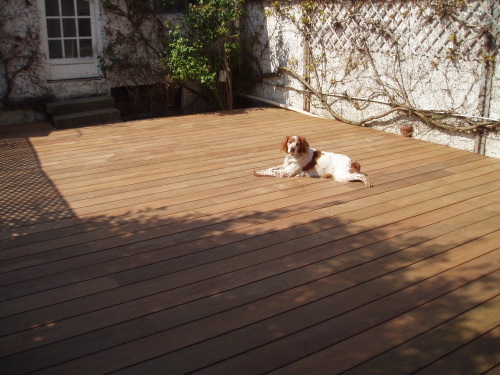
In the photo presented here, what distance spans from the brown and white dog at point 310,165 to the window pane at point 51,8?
4.80m

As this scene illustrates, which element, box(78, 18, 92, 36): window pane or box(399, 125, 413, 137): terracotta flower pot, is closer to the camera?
box(399, 125, 413, 137): terracotta flower pot

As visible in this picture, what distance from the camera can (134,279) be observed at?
2.75 meters

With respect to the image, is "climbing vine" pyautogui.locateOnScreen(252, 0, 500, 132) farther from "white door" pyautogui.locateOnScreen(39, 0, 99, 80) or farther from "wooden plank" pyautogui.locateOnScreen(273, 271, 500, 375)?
"wooden plank" pyautogui.locateOnScreen(273, 271, 500, 375)

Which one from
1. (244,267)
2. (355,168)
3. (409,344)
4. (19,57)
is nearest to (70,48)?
(19,57)

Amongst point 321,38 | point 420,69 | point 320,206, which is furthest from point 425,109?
point 320,206

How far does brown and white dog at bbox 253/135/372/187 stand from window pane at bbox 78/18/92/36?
4667 mm

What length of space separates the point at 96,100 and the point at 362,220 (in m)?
5.28

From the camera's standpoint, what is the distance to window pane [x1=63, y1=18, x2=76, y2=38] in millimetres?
7676

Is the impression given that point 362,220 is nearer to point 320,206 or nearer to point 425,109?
point 320,206

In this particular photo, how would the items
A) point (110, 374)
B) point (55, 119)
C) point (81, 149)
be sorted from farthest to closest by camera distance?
point (55, 119)
point (81, 149)
point (110, 374)

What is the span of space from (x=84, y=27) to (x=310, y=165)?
Result: 16.4 ft

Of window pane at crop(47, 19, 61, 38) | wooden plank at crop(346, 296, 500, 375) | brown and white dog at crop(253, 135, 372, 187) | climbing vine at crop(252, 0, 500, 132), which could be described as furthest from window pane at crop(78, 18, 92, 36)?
wooden plank at crop(346, 296, 500, 375)

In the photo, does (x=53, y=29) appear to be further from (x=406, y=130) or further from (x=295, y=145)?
(x=406, y=130)

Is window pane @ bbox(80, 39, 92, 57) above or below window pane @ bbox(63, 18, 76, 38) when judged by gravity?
below
